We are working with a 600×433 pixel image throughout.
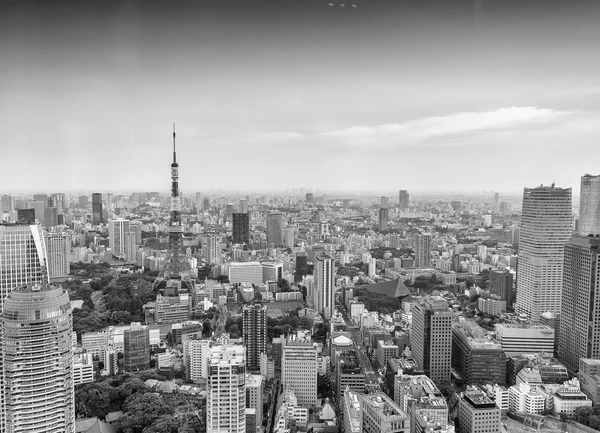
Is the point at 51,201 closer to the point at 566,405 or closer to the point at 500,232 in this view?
the point at 566,405

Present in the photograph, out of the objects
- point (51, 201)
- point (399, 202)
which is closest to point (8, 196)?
point (51, 201)

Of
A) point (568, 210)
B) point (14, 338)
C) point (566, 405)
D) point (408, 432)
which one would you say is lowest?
point (566, 405)

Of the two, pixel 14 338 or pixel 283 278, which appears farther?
pixel 283 278

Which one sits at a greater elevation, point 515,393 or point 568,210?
point 568,210

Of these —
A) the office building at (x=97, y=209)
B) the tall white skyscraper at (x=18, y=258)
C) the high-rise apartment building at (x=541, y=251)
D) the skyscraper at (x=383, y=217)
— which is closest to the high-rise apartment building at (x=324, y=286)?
the skyscraper at (x=383, y=217)

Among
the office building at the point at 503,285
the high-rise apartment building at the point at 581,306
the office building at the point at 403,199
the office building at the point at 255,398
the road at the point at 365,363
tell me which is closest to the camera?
the office building at the point at 255,398

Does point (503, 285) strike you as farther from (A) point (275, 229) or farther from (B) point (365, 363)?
(A) point (275, 229)

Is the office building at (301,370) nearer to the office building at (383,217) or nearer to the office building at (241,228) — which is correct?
the office building at (383,217)
